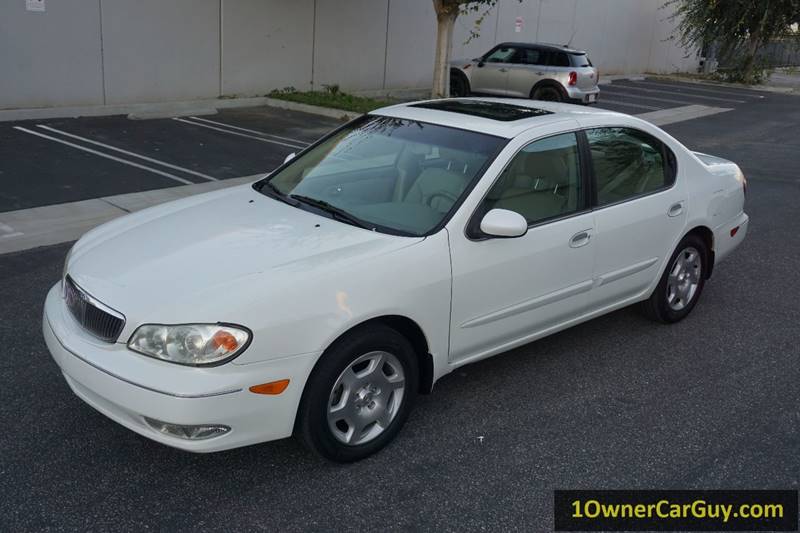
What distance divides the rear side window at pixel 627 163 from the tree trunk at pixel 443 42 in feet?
41.3

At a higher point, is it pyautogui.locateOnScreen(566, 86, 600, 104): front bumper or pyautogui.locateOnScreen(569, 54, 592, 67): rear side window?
pyautogui.locateOnScreen(569, 54, 592, 67): rear side window

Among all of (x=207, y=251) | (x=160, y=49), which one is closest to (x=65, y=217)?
(x=207, y=251)

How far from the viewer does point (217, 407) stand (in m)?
3.27

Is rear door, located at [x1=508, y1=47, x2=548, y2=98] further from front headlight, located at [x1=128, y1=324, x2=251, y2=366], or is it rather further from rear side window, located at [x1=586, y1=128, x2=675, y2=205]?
front headlight, located at [x1=128, y1=324, x2=251, y2=366]

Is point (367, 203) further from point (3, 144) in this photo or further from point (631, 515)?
point (3, 144)

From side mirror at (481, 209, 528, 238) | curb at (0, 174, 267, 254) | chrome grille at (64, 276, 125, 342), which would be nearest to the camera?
chrome grille at (64, 276, 125, 342)

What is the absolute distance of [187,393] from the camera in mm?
3223

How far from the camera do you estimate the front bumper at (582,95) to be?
1941 cm

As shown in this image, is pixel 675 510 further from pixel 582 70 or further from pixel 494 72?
pixel 494 72

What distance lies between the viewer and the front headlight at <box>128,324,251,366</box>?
10.8ft

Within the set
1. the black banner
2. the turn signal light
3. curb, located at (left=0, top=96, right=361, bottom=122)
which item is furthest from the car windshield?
curb, located at (left=0, top=96, right=361, bottom=122)

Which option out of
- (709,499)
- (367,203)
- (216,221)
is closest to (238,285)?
(216,221)

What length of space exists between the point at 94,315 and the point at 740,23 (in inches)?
1216

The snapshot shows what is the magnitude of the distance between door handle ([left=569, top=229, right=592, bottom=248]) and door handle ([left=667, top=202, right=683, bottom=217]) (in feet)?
3.14
